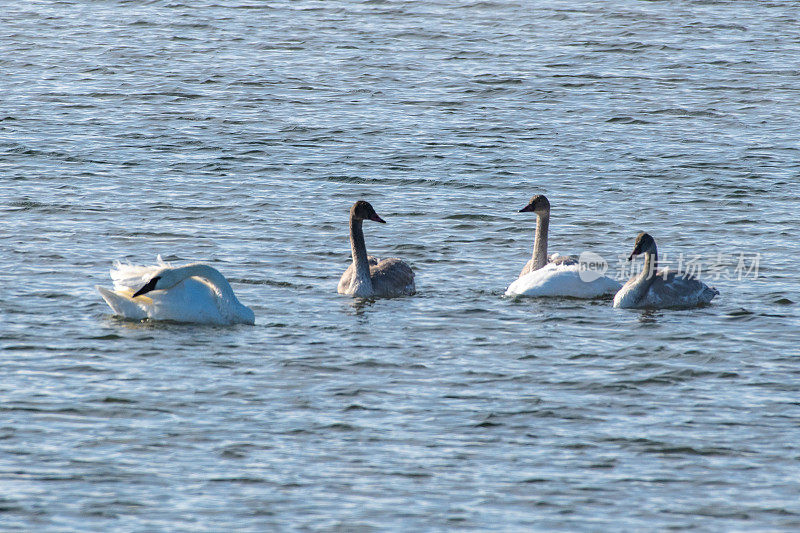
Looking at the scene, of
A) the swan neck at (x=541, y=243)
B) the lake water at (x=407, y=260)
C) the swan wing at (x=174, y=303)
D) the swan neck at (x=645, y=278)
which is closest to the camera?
the lake water at (x=407, y=260)

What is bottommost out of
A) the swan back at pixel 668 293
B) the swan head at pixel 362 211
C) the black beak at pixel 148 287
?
the swan back at pixel 668 293

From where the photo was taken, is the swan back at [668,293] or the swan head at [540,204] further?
the swan head at [540,204]

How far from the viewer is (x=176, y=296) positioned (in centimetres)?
1442

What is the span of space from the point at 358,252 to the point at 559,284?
234cm

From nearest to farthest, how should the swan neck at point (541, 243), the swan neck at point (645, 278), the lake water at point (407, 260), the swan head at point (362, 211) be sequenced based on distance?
the lake water at point (407, 260)
the swan neck at point (645, 278)
the swan neck at point (541, 243)
the swan head at point (362, 211)

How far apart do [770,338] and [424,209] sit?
6.55 m

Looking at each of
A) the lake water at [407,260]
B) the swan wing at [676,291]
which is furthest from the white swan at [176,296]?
the swan wing at [676,291]

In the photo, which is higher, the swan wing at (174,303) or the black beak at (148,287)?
the black beak at (148,287)

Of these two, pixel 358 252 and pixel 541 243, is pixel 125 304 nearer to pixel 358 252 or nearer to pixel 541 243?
pixel 358 252

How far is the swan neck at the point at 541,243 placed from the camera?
1630cm

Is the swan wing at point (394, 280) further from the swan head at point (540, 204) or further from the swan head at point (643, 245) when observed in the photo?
the swan head at point (643, 245)

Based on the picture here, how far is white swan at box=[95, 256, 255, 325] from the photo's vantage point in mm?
14242

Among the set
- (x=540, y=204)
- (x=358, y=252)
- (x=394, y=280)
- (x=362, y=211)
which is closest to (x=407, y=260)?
(x=362, y=211)

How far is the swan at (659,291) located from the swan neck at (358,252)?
2.81 m
